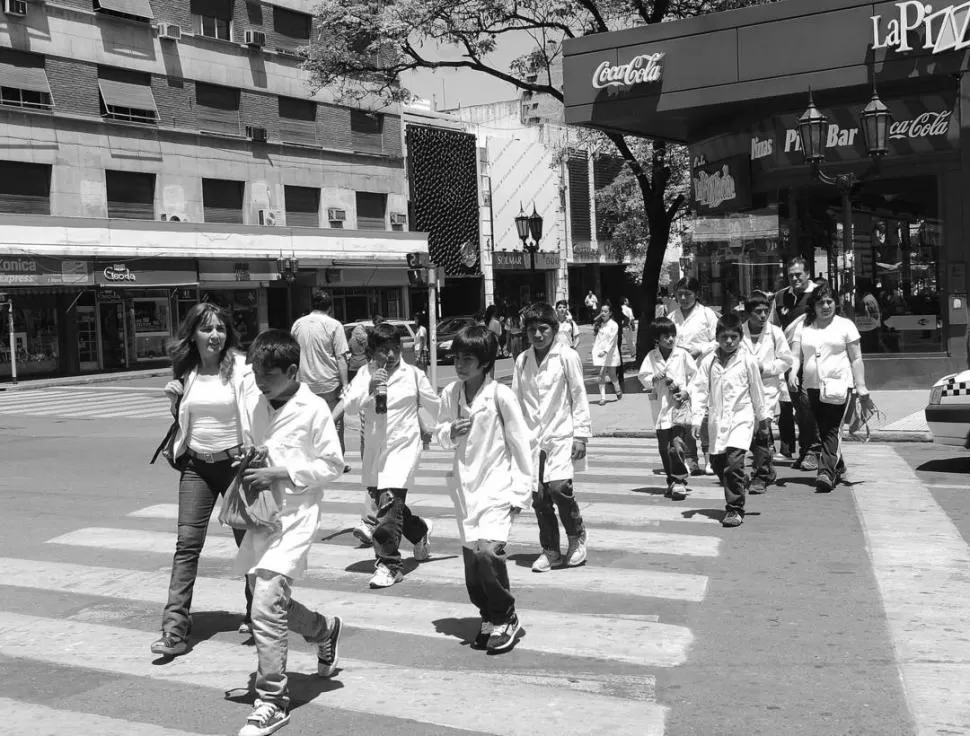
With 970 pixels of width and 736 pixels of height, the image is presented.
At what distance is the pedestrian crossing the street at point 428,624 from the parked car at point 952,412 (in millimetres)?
2725

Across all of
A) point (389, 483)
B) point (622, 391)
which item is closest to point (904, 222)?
point (622, 391)

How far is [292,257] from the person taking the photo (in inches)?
1596

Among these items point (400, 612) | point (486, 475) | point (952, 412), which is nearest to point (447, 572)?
point (400, 612)

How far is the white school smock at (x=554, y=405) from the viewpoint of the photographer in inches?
279

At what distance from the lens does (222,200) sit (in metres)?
39.5

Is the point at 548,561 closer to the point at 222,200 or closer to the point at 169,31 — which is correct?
the point at 169,31

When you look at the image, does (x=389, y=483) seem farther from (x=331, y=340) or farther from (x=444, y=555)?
(x=331, y=340)

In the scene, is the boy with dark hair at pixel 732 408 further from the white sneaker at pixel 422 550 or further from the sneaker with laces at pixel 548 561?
the white sneaker at pixel 422 550


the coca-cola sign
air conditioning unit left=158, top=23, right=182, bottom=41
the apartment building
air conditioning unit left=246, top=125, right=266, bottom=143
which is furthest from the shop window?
the coca-cola sign

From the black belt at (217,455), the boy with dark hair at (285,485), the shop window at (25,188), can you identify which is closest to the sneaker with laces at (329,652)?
the boy with dark hair at (285,485)

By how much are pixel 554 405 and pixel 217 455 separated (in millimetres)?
2298

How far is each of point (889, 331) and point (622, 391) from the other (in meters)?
4.96

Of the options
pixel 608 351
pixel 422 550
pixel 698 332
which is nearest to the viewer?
pixel 422 550

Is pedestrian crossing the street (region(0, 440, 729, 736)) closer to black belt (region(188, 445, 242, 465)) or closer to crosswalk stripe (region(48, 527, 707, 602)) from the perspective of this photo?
crosswalk stripe (region(48, 527, 707, 602))
